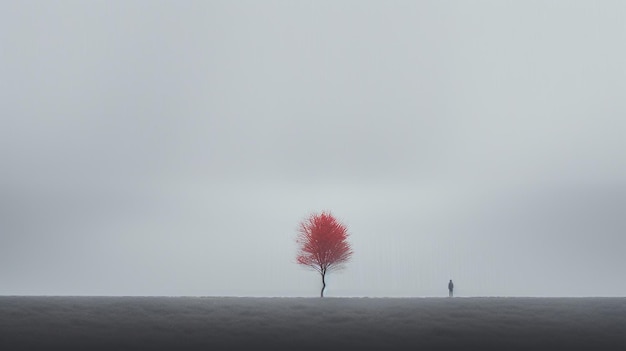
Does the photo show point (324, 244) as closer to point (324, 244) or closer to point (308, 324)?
point (324, 244)

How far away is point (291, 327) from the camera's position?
37.4 metres

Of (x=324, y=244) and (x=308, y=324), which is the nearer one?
(x=308, y=324)

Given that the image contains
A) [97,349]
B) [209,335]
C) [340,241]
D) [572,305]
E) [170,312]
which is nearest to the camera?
[97,349]

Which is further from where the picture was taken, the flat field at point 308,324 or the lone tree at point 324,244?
the lone tree at point 324,244

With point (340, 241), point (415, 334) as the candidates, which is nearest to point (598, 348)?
point (415, 334)

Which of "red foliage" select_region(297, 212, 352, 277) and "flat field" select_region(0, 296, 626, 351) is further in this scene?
"red foliage" select_region(297, 212, 352, 277)

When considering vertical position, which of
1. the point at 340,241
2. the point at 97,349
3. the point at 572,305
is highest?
the point at 340,241

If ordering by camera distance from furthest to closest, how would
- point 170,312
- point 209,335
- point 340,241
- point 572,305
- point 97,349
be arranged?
point 340,241
point 572,305
point 170,312
point 209,335
point 97,349

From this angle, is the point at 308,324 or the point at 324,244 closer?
the point at 308,324

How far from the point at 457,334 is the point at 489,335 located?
5.11ft

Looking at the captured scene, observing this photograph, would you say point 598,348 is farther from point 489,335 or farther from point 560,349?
point 489,335

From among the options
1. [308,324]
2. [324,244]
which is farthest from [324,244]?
[308,324]

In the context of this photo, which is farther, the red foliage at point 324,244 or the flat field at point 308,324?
the red foliage at point 324,244

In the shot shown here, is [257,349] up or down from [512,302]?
down
